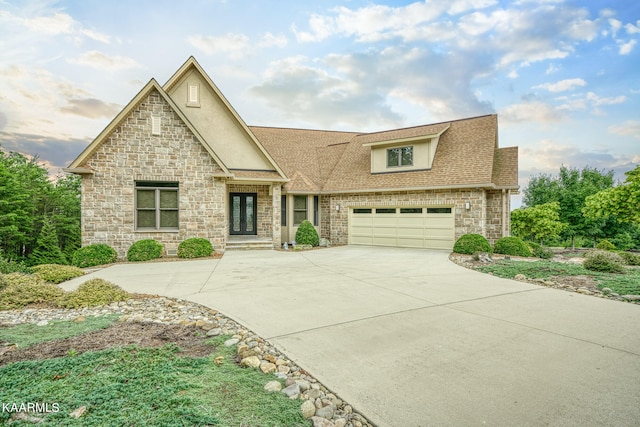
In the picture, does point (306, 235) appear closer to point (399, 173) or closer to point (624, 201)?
point (399, 173)

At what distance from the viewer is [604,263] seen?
872 centimetres

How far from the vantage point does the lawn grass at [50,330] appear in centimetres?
383

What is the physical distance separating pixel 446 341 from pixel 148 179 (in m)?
11.7

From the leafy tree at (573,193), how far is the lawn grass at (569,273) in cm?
1287

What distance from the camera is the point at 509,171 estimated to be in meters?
14.5

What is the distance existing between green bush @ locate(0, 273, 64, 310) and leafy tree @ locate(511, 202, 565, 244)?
20929mm

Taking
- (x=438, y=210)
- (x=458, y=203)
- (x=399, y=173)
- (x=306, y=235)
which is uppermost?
(x=399, y=173)

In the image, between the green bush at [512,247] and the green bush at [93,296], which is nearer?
the green bush at [93,296]

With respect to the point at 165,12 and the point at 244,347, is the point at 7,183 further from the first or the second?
the point at 244,347

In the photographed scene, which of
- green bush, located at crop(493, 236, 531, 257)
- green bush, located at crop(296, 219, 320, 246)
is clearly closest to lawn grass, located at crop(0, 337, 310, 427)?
green bush, located at crop(296, 219, 320, 246)

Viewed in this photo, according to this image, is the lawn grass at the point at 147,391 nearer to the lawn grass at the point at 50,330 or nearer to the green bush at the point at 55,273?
the lawn grass at the point at 50,330

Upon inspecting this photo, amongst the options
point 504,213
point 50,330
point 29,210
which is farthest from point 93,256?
point 504,213

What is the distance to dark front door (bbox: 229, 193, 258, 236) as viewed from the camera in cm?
1591

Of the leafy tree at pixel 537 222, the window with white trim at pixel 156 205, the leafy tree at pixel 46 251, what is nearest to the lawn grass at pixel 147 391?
the window with white trim at pixel 156 205
